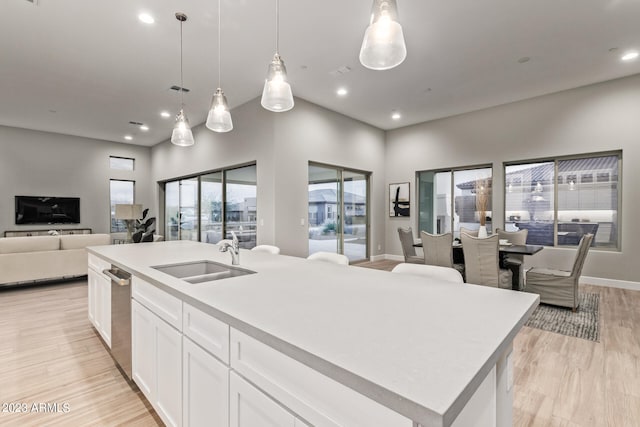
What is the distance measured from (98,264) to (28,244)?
3.21 metres

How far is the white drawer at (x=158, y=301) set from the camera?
148 centimetres

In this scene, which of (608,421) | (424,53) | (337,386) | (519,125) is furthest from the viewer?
(519,125)

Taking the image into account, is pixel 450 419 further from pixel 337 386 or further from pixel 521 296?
pixel 521 296

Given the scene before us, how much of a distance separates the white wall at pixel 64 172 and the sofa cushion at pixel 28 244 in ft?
11.1

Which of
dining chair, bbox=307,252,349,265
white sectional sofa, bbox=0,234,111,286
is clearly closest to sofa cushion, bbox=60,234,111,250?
white sectional sofa, bbox=0,234,111,286

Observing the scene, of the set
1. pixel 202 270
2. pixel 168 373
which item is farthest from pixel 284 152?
pixel 168 373

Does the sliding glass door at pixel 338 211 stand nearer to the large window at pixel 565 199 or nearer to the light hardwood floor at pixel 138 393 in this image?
the large window at pixel 565 199

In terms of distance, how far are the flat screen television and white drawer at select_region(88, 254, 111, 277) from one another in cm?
627

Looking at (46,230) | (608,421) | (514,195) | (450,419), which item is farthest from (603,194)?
(46,230)

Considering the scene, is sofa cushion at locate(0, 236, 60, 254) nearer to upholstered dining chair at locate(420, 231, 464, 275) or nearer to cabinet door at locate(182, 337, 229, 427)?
cabinet door at locate(182, 337, 229, 427)

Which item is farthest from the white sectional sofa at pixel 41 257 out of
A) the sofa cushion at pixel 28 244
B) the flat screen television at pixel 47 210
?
the flat screen television at pixel 47 210

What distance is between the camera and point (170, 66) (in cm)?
425

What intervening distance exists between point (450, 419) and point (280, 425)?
21.7 inches

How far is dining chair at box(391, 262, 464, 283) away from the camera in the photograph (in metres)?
1.70
